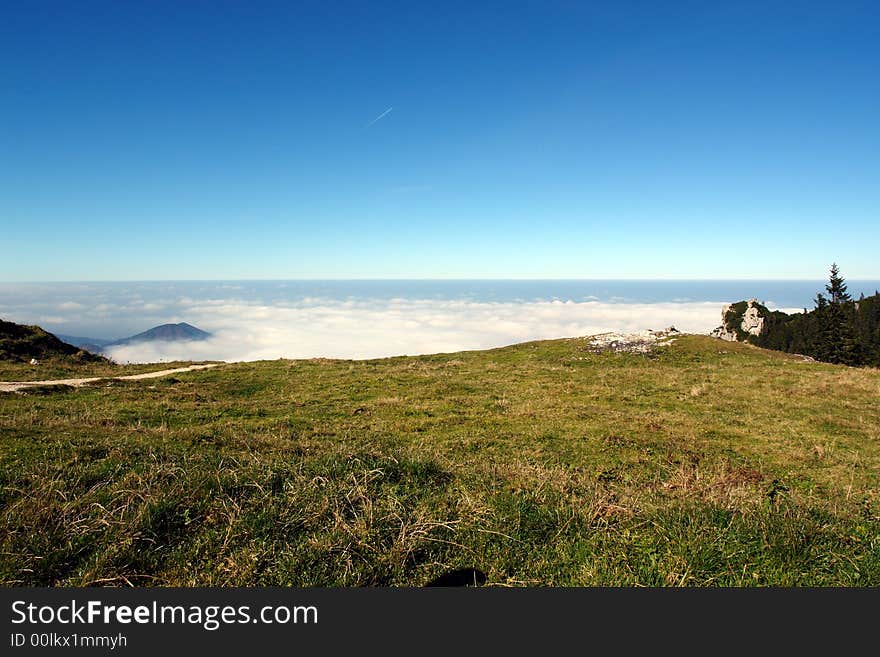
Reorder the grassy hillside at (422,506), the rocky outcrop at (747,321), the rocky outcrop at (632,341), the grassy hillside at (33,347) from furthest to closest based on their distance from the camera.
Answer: the rocky outcrop at (747,321)
the rocky outcrop at (632,341)
the grassy hillside at (33,347)
the grassy hillside at (422,506)

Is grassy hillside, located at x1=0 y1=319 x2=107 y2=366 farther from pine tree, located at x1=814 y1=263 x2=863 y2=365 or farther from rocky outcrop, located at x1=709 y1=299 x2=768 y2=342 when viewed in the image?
rocky outcrop, located at x1=709 y1=299 x2=768 y2=342

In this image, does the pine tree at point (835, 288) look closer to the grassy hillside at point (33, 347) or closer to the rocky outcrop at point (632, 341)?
the rocky outcrop at point (632, 341)

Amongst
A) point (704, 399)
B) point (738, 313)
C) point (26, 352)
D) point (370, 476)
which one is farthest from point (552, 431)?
point (738, 313)

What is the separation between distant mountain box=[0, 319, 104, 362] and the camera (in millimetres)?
30766

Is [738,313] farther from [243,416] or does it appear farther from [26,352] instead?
[26,352]

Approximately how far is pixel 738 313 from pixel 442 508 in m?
146

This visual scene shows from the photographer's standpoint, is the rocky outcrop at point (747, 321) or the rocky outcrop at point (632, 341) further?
the rocky outcrop at point (747, 321)

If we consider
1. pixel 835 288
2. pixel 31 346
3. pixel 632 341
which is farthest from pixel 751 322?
pixel 31 346

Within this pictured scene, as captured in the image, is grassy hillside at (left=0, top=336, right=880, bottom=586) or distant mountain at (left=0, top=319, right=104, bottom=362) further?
distant mountain at (left=0, top=319, right=104, bottom=362)

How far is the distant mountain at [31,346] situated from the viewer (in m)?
30.8

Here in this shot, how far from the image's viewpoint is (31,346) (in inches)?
1294

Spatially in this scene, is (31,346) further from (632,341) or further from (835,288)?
(835,288)

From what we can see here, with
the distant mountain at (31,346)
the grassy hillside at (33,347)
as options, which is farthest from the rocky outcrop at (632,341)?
the distant mountain at (31,346)

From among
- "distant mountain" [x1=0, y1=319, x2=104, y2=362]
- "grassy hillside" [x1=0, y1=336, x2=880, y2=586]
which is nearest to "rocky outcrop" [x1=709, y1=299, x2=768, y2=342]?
"grassy hillside" [x1=0, y1=336, x2=880, y2=586]
